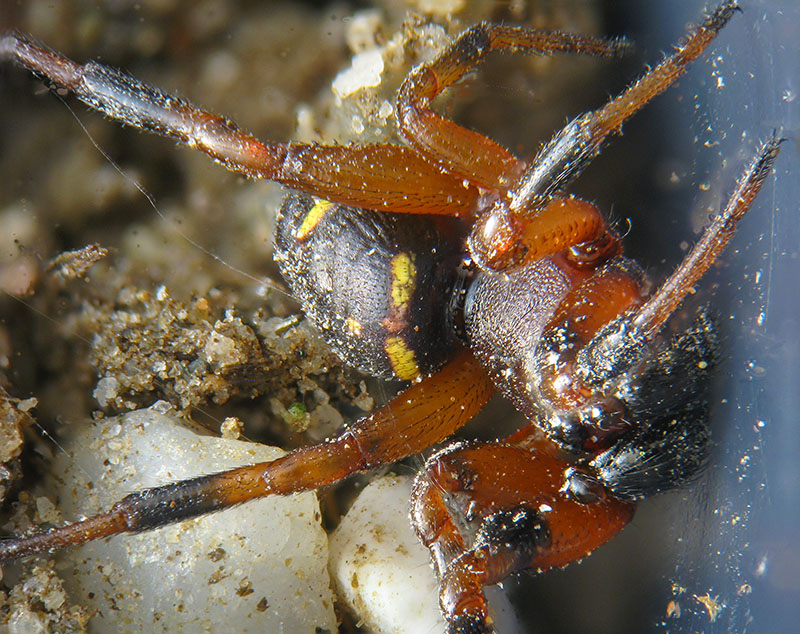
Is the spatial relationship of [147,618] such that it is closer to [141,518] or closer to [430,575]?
[141,518]

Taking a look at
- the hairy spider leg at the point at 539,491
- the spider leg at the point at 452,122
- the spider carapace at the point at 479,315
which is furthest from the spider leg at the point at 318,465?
the spider leg at the point at 452,122

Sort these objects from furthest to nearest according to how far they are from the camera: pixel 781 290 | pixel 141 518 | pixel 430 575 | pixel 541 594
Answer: pixel 541 594 → pixel 430 575 → pixel 141 518 → pixel 781 290

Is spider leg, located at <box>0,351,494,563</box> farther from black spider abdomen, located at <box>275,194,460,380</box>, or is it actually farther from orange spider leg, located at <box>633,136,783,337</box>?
orange spider leg, located at <box>633,136,783,337</box>

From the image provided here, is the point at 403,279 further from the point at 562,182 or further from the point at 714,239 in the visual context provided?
the point at 714,239

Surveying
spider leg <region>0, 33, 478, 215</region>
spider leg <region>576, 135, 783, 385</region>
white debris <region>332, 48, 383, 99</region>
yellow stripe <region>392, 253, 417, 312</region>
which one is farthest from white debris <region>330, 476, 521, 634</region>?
white debris <region>332, 48, 383, 99</region>

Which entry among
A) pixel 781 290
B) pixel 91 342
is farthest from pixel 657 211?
pixel 91 342
